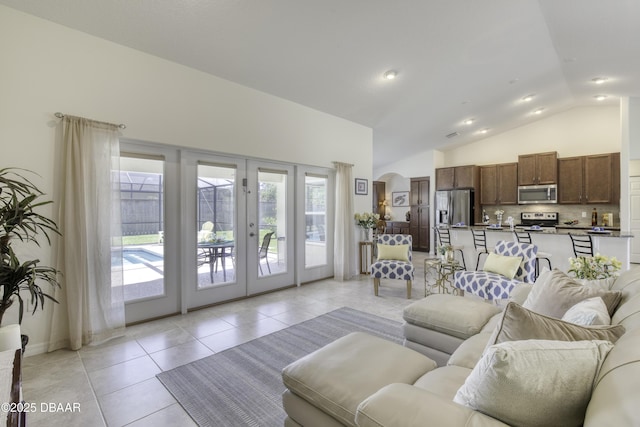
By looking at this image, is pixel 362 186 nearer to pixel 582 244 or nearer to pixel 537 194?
pixel 582 244

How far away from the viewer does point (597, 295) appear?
1.60m

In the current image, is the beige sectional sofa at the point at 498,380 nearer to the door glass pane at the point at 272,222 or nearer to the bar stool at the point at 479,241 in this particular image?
the door glass pane at the point at 272,222

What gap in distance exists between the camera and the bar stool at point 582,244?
14.1ft

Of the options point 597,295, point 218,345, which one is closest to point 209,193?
point 218,345

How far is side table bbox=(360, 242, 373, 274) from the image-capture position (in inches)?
235

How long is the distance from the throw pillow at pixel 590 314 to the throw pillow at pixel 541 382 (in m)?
0.39

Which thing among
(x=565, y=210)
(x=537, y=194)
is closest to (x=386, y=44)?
(x=537, y=194)

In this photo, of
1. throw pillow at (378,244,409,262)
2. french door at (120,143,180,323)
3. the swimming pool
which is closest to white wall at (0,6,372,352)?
french door at (120,143,180,323)

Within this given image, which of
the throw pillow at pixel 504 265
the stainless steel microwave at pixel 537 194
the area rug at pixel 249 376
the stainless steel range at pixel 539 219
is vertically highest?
the stainless steel microwave at pixel 537 194

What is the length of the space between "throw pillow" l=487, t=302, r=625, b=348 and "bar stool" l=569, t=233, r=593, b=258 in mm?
4095

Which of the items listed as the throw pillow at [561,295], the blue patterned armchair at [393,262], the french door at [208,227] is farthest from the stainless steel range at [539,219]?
the throw pillow at [561,295]

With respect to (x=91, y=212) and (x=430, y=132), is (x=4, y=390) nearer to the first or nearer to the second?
(x=91, y=212)

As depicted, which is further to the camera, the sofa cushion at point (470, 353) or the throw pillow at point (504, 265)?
the throw pillow at point (504, 265)

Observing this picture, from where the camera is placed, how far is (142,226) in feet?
11.5
